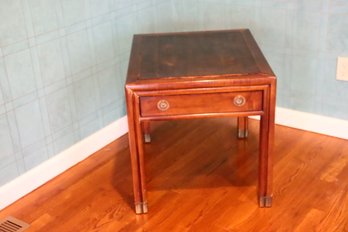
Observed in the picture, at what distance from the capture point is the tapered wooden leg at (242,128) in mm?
2338

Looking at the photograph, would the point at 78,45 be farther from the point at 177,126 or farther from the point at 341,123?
the point at 341,123

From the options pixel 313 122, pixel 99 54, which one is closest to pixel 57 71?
pixel 99 54

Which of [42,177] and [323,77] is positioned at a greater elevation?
[323,77]

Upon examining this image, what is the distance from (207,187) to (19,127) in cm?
79

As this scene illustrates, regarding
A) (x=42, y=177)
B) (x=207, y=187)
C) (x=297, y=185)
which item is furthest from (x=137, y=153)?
(x=297, y=185)

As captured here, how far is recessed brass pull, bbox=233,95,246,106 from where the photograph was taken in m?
1.69

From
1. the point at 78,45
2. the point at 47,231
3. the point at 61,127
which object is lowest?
the point at 47,231

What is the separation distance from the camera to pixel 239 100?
169cm

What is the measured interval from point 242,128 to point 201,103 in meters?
0.69

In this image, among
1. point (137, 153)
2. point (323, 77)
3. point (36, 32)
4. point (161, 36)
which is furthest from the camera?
point (323, 77)

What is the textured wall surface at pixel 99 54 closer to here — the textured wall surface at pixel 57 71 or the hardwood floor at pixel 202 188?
the textured wall surface at pixel 57 71

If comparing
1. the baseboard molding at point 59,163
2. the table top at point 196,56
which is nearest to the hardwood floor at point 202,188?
the baseboard molding at point 59,163

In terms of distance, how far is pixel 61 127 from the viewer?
2.15 metres

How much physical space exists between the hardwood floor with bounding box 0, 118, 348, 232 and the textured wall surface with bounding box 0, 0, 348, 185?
17cm
